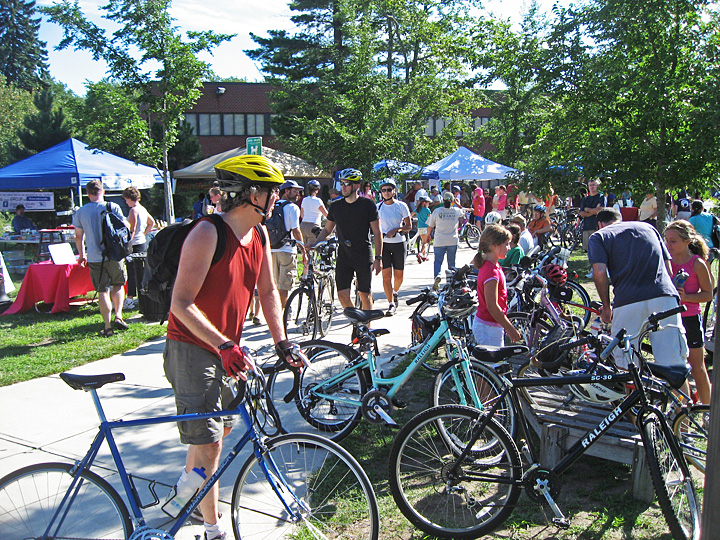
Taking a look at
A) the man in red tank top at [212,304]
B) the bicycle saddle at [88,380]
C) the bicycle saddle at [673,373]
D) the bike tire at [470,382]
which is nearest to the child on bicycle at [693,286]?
the bike tire at [470,382]

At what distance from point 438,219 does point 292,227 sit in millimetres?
2506

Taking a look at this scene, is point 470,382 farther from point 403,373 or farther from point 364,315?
point 364,315

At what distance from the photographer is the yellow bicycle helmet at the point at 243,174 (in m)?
2.98

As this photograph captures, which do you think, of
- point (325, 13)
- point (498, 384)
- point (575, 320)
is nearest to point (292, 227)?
point (575, 320)

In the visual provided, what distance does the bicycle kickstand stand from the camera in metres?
3.20

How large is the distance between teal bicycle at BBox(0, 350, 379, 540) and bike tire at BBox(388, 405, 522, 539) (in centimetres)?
44

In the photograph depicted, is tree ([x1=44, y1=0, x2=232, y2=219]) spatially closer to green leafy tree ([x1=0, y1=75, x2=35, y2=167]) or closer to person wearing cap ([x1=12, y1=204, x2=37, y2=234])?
person wearing cap ([x1=12, y1=204, x2=37, y2=234])

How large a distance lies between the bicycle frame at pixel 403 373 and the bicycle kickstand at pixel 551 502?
86 cm

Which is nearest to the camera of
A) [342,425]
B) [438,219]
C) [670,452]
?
[670,452]

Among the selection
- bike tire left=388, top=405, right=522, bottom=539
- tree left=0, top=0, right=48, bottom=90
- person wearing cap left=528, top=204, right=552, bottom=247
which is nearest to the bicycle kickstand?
bike tire left=388, top=405, right=522, bottom=539

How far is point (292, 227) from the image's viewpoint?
8.29 metres

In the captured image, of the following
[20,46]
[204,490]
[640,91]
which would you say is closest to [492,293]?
[204,490]

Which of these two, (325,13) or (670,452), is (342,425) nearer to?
(670,452)

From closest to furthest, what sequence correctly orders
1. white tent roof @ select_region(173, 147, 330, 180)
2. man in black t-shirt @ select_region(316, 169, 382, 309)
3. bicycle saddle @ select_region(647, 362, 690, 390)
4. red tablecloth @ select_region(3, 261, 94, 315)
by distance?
bicycle saddle @ select_region(647, 362, 690, 390), man in black t-shirt @ select_region(316, 169, 382, 309), red tablecloth @ select_region(3, 261, 94, 315), white tent roof @ select_region(173, 147, 330, 180)
